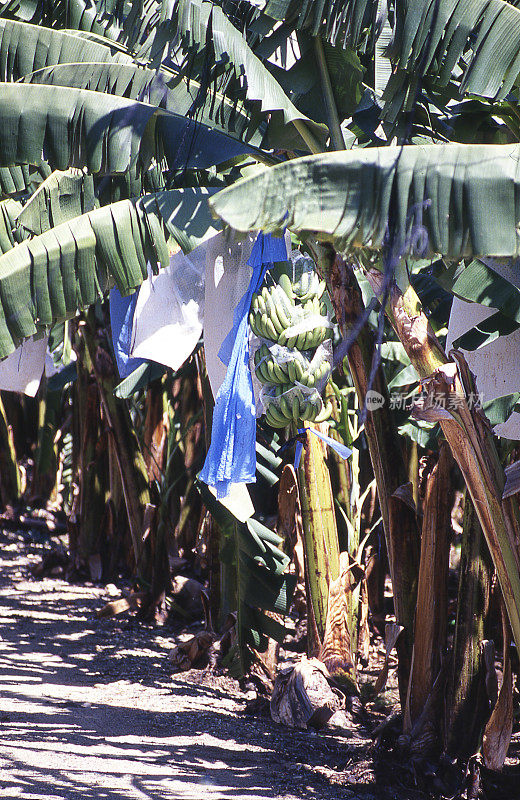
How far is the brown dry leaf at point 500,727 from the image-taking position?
10.8ft

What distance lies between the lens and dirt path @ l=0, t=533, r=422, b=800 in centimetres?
348

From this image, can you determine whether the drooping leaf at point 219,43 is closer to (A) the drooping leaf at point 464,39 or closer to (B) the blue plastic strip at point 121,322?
(A) the drooping leaf at point 464,39

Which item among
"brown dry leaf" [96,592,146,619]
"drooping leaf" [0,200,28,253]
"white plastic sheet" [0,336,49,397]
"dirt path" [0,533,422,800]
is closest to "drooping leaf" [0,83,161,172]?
"drooping leaf" [0,200,28,253]

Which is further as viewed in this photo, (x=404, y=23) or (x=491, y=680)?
(x=491, y=680)

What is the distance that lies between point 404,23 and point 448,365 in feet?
3.84

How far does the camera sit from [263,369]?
3.37 m

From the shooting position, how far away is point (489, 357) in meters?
3.20

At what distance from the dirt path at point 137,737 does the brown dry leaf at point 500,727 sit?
1.41ft

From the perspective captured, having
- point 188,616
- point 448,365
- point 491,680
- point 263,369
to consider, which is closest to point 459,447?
point 448,365

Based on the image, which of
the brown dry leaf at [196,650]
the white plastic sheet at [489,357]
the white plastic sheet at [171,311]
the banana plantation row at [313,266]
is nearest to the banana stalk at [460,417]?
the banana plantation row at [313,266]

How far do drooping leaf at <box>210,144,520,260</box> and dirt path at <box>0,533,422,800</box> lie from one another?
2572mm

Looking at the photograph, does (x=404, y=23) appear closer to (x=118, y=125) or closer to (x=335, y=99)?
(x=335, y=99)

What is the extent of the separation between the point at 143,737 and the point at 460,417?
2528 millimetres

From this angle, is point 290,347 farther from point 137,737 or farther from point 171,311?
point 137,737
